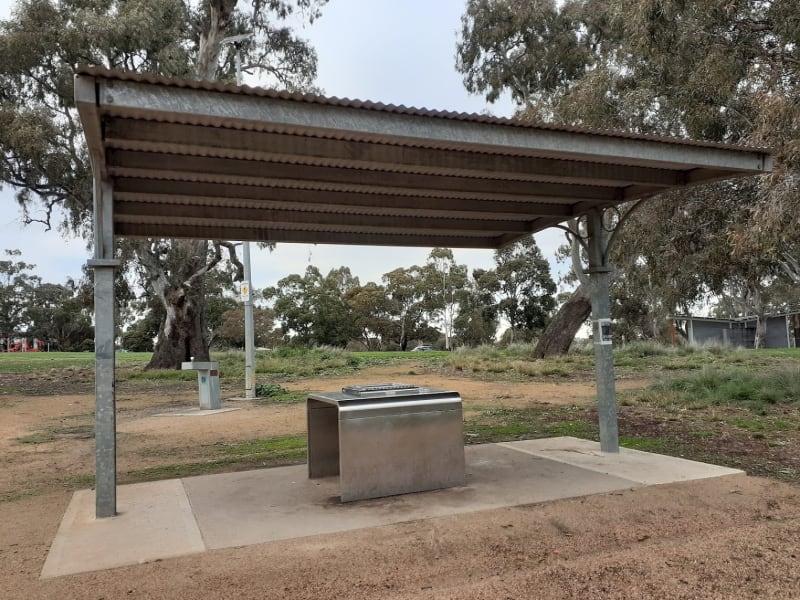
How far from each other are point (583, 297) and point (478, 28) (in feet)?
40.3

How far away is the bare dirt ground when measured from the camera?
141 inches

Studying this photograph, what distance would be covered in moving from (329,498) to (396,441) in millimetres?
801

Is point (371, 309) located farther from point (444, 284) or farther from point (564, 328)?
point (564, 328)

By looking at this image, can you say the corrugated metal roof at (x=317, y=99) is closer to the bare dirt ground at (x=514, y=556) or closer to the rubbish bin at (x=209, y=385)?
the bare dirt ground at (x=514, y=556)

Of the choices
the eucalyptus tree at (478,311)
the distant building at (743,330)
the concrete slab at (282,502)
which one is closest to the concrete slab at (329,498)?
the concrete slab at (282,502)

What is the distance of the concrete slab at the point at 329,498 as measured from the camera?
4.79m

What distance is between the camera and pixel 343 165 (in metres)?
5.59

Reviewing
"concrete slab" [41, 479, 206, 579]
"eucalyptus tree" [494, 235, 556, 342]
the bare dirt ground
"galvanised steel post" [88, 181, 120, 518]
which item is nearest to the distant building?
"eucalyptus tree" [494, 235, 556, 342]

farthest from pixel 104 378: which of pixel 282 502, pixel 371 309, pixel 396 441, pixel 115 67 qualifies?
pixel 371 309

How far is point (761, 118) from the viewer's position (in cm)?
1005

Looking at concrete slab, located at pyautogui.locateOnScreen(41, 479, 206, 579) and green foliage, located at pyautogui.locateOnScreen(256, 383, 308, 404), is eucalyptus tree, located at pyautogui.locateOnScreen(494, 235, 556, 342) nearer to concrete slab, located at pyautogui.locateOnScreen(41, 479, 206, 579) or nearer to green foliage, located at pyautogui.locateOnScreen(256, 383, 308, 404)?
green foliage, located at pyautogui.locateOnScreen(256, 383, 308, 404)

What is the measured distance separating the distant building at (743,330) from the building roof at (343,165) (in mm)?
41379

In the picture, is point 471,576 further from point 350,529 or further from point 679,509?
point 679,509

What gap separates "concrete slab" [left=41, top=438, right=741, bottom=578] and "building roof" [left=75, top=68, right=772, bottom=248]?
2811 millimetres
